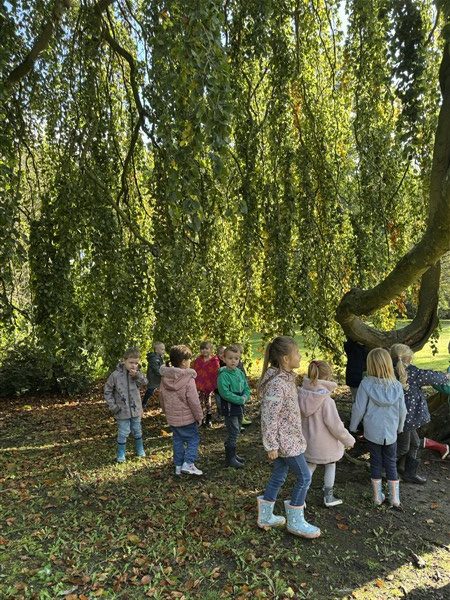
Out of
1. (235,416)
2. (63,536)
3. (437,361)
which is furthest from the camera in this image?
(437,361)

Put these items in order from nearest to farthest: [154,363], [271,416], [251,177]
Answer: [271,416], [251,177], [154,363]

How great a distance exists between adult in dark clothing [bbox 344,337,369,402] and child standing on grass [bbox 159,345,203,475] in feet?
6.14

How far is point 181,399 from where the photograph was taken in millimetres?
4391

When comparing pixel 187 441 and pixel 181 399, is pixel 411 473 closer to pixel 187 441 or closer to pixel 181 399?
pixel 187 441

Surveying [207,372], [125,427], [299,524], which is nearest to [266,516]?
[299,524]

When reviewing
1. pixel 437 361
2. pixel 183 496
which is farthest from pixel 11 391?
pixel 437 361

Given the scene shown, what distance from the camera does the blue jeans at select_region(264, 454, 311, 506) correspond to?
3223 mm

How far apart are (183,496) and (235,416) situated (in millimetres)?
916

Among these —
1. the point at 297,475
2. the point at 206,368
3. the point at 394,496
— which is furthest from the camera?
the point at 206,368

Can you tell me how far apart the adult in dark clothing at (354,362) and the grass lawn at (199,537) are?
38.7 inches

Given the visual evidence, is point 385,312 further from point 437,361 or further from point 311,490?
point 437,361

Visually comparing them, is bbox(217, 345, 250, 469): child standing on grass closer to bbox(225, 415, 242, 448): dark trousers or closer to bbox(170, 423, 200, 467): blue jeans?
bbox(225, 415, 242, 448): dark trousers

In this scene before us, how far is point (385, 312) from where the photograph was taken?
591 cm

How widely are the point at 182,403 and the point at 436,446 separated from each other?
2734mm
